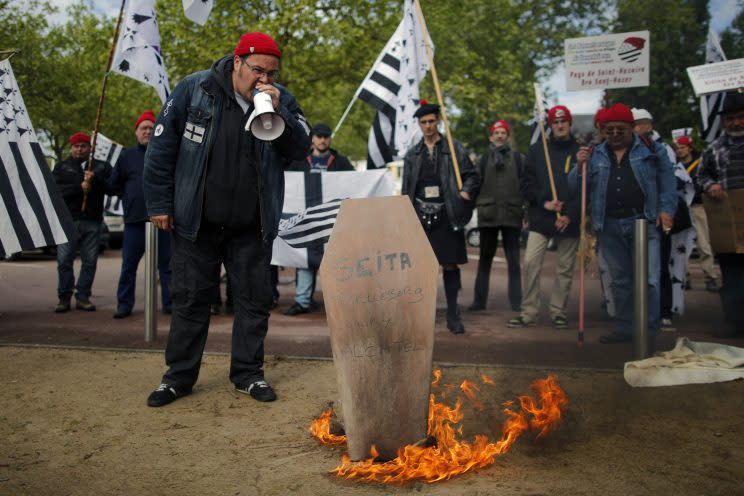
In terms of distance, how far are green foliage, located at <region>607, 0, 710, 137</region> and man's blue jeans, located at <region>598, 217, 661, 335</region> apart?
8.47 feet

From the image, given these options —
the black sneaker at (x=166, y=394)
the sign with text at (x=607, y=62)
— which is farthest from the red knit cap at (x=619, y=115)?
the black sneaker at (x=166, y=394)

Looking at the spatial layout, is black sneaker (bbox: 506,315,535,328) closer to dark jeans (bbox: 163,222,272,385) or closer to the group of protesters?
the group of protesters

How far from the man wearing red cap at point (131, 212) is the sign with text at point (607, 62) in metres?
4.58

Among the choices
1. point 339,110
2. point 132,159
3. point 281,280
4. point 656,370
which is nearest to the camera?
point 656,370

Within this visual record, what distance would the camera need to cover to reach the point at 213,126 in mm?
4531

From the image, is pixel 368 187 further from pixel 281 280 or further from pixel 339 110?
pixel 339 110

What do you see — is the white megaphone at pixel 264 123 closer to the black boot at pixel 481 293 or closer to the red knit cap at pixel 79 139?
the black boot at pixel 481 293

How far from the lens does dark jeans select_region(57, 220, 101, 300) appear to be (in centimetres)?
852

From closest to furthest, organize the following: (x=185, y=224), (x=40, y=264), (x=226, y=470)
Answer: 1. (x=226, y=470)
2. (x=185, y=224)
3. (x=40, y=264)

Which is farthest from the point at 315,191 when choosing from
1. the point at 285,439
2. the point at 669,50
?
the point at 669,50

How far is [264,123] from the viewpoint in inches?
168

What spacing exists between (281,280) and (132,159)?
4564 mm

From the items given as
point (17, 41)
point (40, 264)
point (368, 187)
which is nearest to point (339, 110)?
point (17, 41)

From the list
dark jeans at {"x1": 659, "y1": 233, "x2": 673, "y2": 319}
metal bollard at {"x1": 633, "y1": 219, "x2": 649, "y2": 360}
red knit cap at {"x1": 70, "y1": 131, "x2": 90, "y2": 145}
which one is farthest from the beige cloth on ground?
red knit cap at {"x1": 70, "y1": 131, "x2": 90, "y2": 145}
